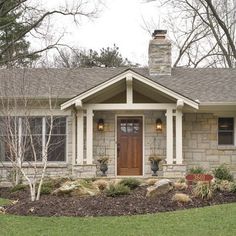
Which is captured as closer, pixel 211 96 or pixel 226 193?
pixel 226 193

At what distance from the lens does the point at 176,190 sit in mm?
11461

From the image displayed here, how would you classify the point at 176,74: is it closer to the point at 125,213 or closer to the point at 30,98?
the point at 30,98

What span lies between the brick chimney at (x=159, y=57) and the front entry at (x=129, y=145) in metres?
2.91

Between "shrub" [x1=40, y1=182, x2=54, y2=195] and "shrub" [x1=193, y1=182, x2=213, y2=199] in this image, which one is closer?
"shrub" [x1=193, y1=182, x2=213, y2=199]

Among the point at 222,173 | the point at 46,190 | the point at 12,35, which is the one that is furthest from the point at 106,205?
the point at 12,35

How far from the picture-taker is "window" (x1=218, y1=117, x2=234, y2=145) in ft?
54.8

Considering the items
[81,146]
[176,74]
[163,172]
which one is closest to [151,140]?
[163,172]

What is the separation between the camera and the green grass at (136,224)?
8.23 metres

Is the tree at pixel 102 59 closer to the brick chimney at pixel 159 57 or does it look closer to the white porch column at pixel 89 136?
the brick chimney at pixel 159 57

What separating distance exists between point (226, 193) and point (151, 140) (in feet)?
17.9

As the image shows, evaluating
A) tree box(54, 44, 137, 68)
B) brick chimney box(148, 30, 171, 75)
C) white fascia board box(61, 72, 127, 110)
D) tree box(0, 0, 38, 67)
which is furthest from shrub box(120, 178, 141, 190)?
tree box(54, 44, 137, 68)

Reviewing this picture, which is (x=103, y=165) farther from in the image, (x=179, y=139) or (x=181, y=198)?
(x=181, y=198)

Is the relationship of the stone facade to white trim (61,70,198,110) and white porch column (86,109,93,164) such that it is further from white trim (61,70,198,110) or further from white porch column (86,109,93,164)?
white trim (61,70,198,110)

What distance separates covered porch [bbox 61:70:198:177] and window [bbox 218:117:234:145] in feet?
5.16
